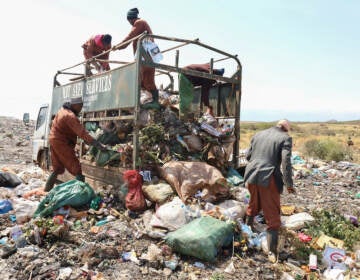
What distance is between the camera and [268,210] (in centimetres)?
420

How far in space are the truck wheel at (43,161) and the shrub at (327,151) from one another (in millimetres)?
12195

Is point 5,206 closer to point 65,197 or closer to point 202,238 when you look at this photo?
point 65,197

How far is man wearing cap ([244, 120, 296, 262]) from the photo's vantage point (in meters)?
4.11

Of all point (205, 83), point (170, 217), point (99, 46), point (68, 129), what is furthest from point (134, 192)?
point (99, 46)

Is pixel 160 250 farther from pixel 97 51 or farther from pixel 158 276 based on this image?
pixel 97 51

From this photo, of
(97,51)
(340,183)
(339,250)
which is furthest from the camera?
(340,183)

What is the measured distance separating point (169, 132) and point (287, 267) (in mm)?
2732

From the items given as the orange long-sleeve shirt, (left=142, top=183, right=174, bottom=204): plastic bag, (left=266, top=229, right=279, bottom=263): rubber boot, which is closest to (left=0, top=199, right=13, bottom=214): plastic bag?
the orange long-sleeve shirt

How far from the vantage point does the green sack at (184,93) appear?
5898 millimetres

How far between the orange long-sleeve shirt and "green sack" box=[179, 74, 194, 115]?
5.22 feet

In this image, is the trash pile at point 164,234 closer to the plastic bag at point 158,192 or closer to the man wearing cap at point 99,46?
the plastic bag at point 158,192

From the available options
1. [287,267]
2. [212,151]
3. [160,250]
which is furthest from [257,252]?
[212,151]

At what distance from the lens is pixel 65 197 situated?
4.95 metres

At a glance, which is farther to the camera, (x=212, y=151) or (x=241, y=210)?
(x=212, y=151)
